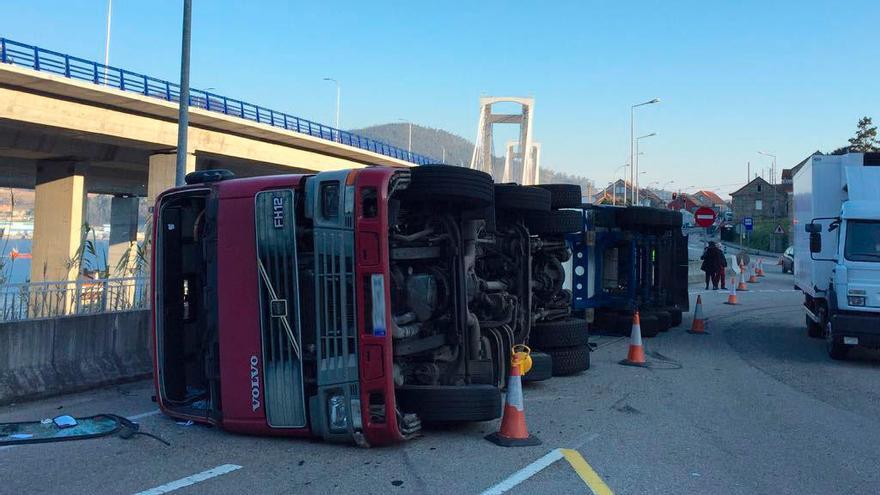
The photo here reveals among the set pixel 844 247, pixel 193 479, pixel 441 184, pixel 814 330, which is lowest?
pixel 193 479

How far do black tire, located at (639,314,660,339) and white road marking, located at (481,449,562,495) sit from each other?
8095mm

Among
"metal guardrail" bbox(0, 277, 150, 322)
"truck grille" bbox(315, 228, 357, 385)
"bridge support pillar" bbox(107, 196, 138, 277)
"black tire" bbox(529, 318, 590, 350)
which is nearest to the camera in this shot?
"truck grille" bbox(315, 228, 357, 385)

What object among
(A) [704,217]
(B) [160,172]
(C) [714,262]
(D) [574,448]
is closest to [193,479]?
(D) [574,448]

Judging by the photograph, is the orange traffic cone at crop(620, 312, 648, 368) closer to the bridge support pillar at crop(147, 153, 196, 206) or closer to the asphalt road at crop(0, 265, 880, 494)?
the asphalt road at crop(0, 265, 880, 494)

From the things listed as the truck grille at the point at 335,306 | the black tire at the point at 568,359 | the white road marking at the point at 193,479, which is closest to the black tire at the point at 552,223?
the black tire at the point at 568,359

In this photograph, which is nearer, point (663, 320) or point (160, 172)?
point (663, 320)

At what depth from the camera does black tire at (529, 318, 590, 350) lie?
9.25 meters

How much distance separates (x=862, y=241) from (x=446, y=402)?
26.6 ft

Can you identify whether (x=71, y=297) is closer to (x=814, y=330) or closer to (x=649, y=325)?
(x=649, y=325)

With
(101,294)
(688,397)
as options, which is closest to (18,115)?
(101,294)

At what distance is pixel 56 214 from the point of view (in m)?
32.2

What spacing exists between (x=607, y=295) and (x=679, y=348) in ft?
5.93

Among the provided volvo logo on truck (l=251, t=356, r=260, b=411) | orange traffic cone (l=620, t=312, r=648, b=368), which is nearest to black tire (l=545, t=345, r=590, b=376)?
orange traffic cone (l=620, t=312, r=648, b=368)

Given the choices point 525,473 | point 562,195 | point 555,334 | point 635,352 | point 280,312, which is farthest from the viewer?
point 635,352
